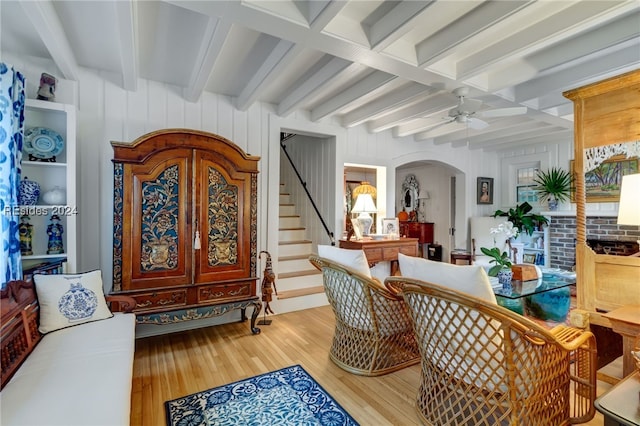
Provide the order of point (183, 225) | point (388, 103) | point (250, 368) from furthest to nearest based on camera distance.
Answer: point (388, 103) → point (183, 225) → point (250, 368)

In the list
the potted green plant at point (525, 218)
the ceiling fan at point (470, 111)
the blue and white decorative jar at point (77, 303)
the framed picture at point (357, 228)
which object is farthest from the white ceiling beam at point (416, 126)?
the blue and white decorative jar at point (77, 303)

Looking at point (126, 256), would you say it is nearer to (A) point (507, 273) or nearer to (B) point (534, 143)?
(A) point (507, 273)

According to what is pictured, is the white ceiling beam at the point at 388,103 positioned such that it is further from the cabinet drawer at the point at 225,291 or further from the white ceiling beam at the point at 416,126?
the cabinet drawer at the point at 225,291

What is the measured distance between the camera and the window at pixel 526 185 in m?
5.98

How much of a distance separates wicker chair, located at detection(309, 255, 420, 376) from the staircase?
1.55 metres

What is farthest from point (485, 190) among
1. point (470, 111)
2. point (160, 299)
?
point (160, 299)

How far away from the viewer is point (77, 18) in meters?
2.25

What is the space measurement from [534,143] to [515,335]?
5.62 m

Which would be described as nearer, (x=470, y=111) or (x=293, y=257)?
(x=470, y=111)

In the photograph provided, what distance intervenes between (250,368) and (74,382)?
1372mm

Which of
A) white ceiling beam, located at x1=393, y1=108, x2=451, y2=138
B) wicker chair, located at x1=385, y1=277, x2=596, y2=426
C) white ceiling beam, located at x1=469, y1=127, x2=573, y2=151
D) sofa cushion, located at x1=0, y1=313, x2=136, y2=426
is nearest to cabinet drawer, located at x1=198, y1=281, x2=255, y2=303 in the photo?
sofa cushion, located at x1=0, y1=313, x2=136, y2=426

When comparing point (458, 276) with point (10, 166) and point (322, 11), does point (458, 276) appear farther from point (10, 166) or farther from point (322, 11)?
point (10, 166)

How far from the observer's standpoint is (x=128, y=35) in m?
2.19

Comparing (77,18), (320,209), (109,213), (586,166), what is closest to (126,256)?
(109,213)
